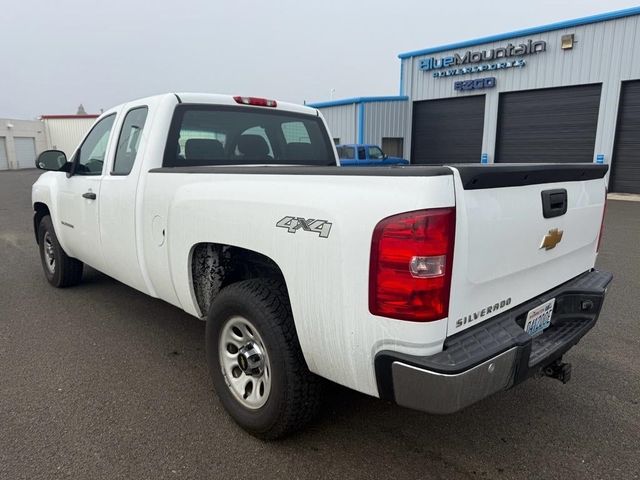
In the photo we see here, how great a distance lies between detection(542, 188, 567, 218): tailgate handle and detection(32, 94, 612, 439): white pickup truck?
0.04ft

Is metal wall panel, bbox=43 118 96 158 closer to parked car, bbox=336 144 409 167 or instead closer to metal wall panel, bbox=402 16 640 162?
parked car, bbox=336 144 409 167

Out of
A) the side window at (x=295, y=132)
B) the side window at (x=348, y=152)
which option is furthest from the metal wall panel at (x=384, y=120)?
the side window at (x=295, y=132)

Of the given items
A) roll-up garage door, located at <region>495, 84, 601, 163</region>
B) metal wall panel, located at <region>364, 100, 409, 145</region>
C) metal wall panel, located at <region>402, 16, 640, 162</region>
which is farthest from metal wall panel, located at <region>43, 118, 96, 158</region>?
roll-up garage door, located at <region>495, 84, 601, 163</region>

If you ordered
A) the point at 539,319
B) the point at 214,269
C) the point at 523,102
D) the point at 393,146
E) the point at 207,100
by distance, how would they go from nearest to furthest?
the point at 539,319 → the point at 214,269 → the point at 207,100 → the point at 523,102 → the point at 393,146

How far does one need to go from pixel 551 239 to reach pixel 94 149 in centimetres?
379

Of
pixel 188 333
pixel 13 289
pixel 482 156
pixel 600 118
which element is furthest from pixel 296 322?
pixel 482 156

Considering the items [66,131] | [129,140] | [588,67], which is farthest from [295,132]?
[66,131]

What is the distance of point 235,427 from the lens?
2.70m

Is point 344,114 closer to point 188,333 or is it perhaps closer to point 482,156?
point 482,156

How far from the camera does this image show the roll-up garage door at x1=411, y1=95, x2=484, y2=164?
66.5ft

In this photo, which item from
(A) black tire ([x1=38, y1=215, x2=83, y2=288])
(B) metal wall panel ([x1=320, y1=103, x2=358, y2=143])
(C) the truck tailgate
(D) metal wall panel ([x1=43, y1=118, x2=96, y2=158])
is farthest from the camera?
(D) metal wall panel ([x1=43, y1=118, x2=96, y2=158])

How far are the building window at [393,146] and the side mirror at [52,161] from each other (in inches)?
775

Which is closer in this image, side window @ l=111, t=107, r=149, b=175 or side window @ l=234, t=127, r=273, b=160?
side window @ l=111, t=107, r=149, b=175

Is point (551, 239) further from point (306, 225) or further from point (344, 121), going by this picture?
point (344, 121)
